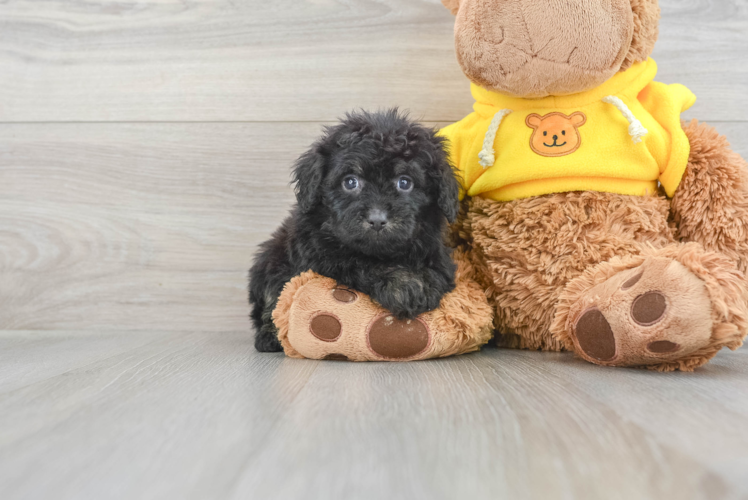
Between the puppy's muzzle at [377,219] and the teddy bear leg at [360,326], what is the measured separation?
154 mm

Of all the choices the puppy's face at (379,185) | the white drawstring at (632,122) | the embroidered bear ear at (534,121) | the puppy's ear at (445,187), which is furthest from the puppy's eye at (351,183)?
the white drawstring at (632,122)

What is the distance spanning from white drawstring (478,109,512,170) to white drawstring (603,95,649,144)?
0.21 m

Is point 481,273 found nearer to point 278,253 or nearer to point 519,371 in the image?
point 519,371

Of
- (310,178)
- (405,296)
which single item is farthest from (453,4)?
(405,296)

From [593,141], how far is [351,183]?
1.65ft

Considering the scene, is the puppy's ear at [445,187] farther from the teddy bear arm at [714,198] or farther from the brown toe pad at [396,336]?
the teddy bear arm at [714,198]

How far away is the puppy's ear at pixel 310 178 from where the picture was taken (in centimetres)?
105

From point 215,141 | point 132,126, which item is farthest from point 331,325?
point 132,126

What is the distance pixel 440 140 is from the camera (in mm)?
1105

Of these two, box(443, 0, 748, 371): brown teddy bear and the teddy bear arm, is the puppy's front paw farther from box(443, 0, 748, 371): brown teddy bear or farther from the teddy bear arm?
the teddy bear arm

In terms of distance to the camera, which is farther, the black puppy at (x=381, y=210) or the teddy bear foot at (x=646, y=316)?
the black puppy at (x=381, y=210)

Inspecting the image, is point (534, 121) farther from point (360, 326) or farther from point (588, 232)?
point (360, 326)

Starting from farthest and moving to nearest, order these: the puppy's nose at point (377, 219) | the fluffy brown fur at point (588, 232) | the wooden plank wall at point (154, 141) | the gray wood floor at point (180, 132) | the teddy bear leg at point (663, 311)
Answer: the wooden plank wall at point (154, 141) → the gray wood floor at point (180, 132) → the fluffy brown fur at point (588, 232) → the puppy's nose at point (377, 219) → the teddy bear leg at point (663, 311)

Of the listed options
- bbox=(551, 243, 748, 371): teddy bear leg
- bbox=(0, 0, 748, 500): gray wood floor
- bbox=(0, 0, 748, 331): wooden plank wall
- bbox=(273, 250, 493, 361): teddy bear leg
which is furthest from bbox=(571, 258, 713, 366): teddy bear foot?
bbox=(0, 0, 748, 331): wooden plank wall
